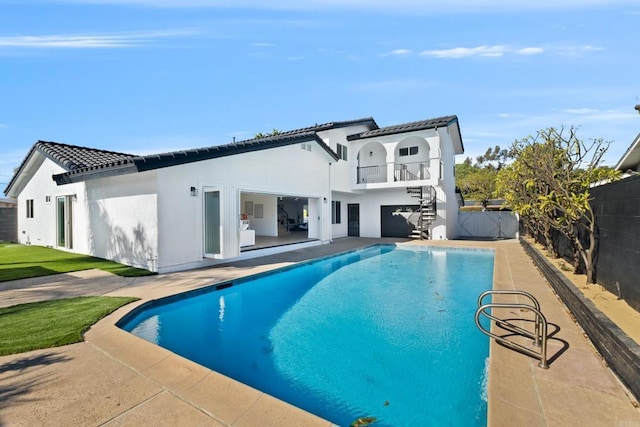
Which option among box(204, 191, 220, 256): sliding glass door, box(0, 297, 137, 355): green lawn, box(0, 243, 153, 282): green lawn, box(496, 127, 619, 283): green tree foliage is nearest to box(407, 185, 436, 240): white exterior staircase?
box(496, 127, 619, 283): green tree foliage

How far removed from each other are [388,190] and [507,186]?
29.6 ft

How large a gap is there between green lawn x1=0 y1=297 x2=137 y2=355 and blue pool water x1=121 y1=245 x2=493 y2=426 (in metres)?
0.66

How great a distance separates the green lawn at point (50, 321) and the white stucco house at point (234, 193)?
3360mm

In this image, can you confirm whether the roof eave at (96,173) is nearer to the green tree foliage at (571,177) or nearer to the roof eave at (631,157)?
the green tree foliage at (571,177)

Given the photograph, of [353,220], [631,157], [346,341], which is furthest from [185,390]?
[353,220]

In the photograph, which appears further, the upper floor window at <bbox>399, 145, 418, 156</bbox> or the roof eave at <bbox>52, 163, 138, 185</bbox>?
the upper floor window at <bbox>399, 145, 418, 156</bbox>

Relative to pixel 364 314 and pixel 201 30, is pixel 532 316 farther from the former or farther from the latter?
pixel 201 30

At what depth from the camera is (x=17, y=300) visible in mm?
6676

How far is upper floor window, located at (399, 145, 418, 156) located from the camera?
21266mm

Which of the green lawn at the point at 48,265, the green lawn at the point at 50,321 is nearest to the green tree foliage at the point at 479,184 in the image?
the green lawn at the point at 48,265

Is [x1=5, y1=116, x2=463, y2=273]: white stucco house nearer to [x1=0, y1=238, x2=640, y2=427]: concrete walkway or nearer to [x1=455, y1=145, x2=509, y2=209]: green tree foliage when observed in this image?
[x1=0, y1=238, x2=640, y2=427]: concrete walkway

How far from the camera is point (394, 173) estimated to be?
20734 millimetres

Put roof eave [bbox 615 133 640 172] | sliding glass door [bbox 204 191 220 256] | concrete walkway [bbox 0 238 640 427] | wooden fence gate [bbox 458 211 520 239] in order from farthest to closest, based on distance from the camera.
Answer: wooden fence gate [bbox 458 211 520 239] < sliding glass door [bbox 204 191 220 256] < roof eave [bbox 615 133 640 172] < concrete walkway [bbox 0 238 640 427]

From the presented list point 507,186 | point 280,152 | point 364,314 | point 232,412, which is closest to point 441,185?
point 507,186
